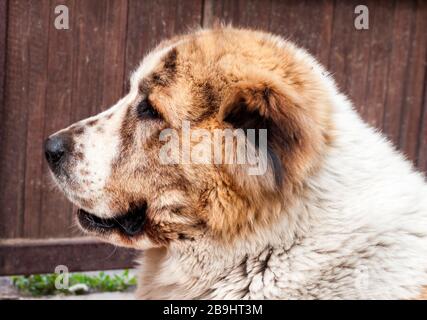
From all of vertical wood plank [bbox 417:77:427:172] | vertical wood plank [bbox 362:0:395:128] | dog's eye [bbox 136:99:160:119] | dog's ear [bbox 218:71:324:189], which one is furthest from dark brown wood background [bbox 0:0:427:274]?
dog's ear [bbox 218:71:324:189]

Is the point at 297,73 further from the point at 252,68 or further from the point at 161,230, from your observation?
the point at 161,230

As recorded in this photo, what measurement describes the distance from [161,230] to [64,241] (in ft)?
8.96

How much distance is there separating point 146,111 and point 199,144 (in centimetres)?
37

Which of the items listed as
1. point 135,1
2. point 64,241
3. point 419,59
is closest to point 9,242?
point 64,241

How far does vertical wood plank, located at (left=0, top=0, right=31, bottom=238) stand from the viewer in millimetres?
4914

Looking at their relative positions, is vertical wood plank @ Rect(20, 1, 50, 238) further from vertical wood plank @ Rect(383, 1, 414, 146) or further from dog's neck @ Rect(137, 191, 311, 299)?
vertical wood plank @ Rect(383, 1, 414, 146)

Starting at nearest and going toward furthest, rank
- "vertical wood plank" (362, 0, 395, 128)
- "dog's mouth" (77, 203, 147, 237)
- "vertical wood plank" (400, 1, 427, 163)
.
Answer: "dog's mouth" (77, 203, 147, 237)
"vertical wood plank" (362, 0, 395, 128)
"vertical wood plank" (400, 1, 427, 163)

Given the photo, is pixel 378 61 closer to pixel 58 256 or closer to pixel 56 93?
pixel 56 93

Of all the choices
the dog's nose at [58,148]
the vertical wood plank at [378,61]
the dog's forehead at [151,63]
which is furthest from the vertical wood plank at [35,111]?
the vertical wood plank at [378,61]

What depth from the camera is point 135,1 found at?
5.24 metres

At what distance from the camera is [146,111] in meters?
2.96

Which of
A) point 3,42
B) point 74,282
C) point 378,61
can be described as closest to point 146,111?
point 3,42

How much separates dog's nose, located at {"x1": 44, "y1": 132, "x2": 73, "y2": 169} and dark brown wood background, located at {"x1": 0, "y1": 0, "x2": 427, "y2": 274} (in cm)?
213

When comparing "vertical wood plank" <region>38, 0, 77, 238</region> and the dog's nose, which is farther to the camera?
"vertical wood plank" <region>38, 0, 77, 238</region>
